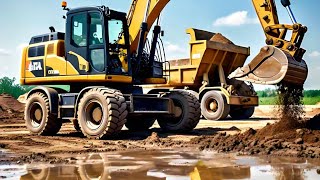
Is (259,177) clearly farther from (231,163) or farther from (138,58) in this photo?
(138,58)

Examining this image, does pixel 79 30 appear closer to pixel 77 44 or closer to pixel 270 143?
pixel 77 44

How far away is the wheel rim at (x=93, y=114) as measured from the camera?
11.4 metres

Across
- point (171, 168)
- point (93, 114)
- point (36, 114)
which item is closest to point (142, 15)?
point (93, 114)

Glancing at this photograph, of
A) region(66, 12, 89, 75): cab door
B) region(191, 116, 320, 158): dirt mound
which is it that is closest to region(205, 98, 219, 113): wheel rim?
region(66, 12, 89, 75): cab door

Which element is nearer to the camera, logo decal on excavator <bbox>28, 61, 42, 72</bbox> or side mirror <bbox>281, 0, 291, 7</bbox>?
side mirror <bbox>281, 0, 291, 7</bbox>

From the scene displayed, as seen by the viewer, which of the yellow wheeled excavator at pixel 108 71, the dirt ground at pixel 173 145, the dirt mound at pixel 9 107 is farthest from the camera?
the dirt mound at pixel 9 107

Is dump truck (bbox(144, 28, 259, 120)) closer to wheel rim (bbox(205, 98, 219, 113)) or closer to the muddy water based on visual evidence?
wheel rim (bbox(205, 98, 219, 113))

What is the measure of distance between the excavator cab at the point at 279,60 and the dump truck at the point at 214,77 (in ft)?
19.4

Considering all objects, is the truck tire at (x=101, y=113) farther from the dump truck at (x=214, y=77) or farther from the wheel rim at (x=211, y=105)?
the wheel rim at (x=211, y=105)

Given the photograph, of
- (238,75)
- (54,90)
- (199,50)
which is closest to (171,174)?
(238,75)

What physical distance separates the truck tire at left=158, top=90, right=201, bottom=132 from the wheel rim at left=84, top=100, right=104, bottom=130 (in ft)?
7.48

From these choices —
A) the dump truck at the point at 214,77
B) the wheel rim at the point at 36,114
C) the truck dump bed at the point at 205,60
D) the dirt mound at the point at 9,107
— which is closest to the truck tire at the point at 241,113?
the dump truck at the point at 214,77

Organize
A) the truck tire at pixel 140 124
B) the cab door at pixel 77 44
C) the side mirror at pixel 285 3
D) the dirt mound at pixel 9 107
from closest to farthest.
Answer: the cab door at pixel 77 44 → the side mirror at pixel 285 3 → the truck tire at pixel 140 124 → the dirt mound at pixel 9 107

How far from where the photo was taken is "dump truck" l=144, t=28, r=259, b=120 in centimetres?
1819
